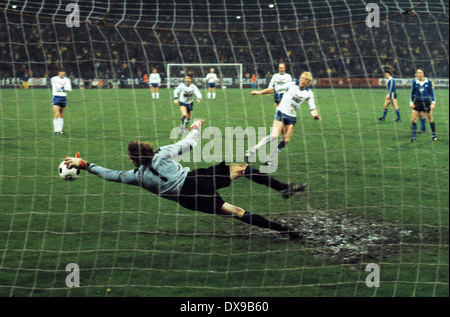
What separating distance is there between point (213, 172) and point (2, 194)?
385 cm

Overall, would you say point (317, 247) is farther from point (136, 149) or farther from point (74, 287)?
point (74, 287)

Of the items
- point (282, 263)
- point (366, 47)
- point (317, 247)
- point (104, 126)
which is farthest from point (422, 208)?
point (366, 47)

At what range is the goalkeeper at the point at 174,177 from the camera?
5609mm

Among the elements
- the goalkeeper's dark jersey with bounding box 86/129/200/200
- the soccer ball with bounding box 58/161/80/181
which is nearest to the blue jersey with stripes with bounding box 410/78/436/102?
the goalkeeper's dark jersey with bounding box 86/129/200/200

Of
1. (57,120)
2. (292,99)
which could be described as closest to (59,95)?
(57,120)

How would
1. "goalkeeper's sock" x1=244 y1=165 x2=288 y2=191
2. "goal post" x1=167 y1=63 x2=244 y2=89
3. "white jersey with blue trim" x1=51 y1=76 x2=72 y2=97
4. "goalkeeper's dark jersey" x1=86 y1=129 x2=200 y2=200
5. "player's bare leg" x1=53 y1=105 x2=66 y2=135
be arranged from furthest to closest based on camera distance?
"goal post" x1=167 y1=63 x2=244 y2=89 < "player's bare leg" x1=53 y1=105 x2=66 y2=135 < "white jersey with blue trim" x1=51 y1=76 x2=72 y2=97 < "goalkeeper's sock" x1=244 y1=165 x2=288 y2=191 < "goalkeeper's dark jersey" x1=86 y1=129 x2=200 y2=200

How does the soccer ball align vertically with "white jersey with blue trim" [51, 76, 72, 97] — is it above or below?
below

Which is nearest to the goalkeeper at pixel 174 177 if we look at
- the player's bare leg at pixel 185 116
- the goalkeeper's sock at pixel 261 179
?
the goalkeeper's sock at pixel 261 179

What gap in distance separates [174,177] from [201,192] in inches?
14.6

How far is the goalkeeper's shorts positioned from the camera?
5742mm

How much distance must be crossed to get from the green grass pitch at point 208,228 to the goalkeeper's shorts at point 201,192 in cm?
50

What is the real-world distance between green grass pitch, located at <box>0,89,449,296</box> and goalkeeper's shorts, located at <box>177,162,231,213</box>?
499 millimetres

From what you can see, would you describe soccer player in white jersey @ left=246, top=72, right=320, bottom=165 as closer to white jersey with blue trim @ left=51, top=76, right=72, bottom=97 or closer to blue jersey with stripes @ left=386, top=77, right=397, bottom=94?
white jersey with blue trim @ left=51, top=76, right=72, bottom=97
